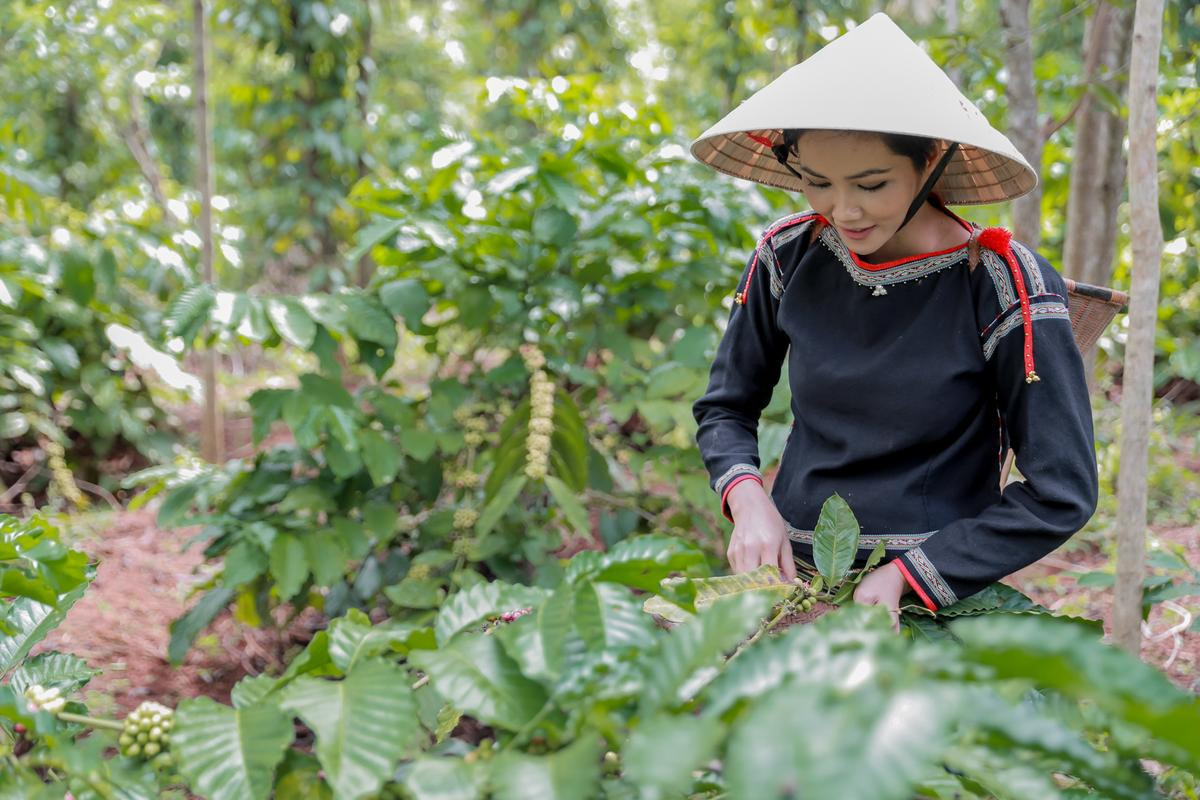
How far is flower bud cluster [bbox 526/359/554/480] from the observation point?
2.14 metres

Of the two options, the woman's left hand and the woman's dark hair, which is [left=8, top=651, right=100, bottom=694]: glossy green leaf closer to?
the woman's left hand

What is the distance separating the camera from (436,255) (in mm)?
2426

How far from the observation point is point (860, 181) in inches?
48.4

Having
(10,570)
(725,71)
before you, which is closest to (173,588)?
(10,570)

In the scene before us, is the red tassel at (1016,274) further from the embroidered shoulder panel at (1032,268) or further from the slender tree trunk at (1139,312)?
the slender tree trunk at (1139,312)

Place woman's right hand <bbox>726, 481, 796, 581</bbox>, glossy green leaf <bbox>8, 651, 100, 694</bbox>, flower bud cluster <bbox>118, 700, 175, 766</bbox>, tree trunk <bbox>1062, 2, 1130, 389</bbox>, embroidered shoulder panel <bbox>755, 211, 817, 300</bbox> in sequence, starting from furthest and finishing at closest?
tree trunk <bbox>1062, 2, 1130, 389</bbox> → embroidered shoulder panel <bbox>755, 211, 817, 300</bbox> → woman's right hand <bbox>726, 481, 796, 581</bbox> → glossy green leaf <bbox>8, 651, 100, 694</bbox> → flower bud cluster <bbox>118, 700, 175, 766</bbox>

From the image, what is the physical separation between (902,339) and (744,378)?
342 mm

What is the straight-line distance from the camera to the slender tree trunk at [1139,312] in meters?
1.56

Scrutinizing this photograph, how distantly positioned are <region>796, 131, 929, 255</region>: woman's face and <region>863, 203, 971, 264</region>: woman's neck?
7 centimetres

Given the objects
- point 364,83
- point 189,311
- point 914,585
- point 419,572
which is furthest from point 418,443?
point 364,83

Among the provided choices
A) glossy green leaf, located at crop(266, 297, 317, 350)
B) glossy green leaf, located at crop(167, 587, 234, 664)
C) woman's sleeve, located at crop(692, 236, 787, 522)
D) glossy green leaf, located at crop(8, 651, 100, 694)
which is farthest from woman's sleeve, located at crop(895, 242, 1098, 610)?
glossy green leaf, located at crop(167, 587, 234, 664)

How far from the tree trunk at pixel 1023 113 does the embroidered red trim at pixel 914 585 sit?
1312 millimetres

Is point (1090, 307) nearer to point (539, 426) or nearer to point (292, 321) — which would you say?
point (539, 426)

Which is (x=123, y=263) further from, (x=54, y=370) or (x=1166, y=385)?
(x=1166, y=385)
